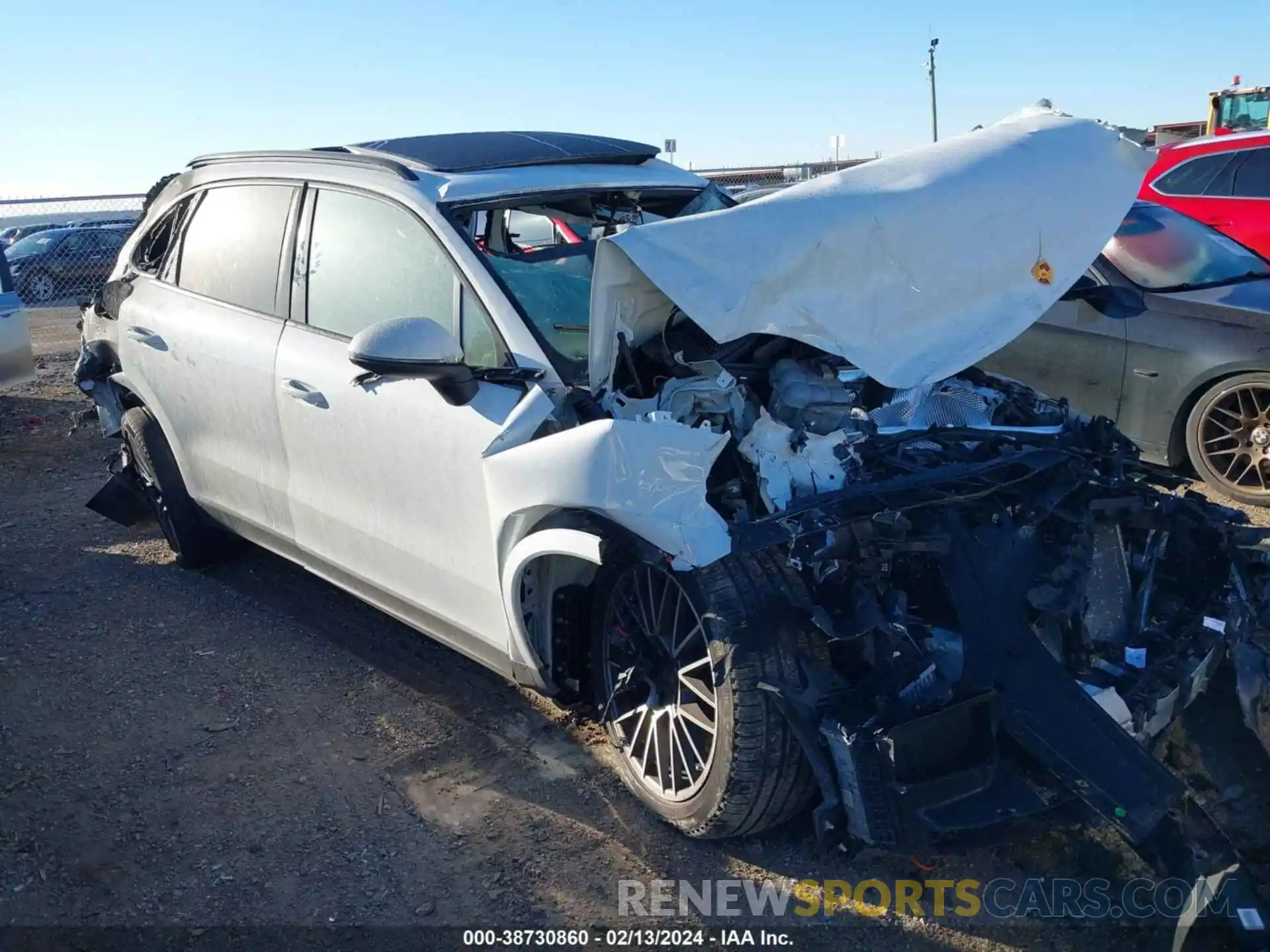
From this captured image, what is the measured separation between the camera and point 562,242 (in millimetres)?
4199

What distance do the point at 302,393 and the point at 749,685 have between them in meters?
2.06

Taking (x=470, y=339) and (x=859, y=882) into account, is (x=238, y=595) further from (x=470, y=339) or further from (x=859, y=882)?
(x=859, y=882)

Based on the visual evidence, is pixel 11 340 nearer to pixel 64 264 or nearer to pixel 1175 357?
pixel 1175 357

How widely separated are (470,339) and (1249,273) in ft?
15.9

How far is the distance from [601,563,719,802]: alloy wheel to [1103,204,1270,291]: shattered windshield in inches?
162

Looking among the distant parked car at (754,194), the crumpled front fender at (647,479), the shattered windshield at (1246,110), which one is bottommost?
the crumpled front fender at (647,479)

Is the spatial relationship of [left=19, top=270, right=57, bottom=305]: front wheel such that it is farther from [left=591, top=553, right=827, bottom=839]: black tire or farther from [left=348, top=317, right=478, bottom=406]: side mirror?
[left=591, top=553, right=827, bottom=839]: black tire

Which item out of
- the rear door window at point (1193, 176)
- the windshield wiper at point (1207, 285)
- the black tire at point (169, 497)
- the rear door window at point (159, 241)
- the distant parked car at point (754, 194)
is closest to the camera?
the distant parked car at point (754, 194)

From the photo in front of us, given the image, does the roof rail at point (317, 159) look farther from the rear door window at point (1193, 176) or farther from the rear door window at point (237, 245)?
the rear door window at point (1193, 176)

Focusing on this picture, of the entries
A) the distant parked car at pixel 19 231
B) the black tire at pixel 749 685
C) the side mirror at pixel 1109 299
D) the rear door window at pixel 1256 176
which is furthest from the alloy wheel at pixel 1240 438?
the distant parked car at pixel 19 231

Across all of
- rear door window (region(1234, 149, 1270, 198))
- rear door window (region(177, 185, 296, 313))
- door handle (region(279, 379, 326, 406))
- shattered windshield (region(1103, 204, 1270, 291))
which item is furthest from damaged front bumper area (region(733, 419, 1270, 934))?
rear door window (region(1234, 149, 1270, 198))

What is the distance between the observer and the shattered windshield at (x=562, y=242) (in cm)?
334

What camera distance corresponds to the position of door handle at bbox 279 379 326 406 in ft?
12.4

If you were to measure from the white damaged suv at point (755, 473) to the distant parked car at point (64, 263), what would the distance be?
54.1 ft
